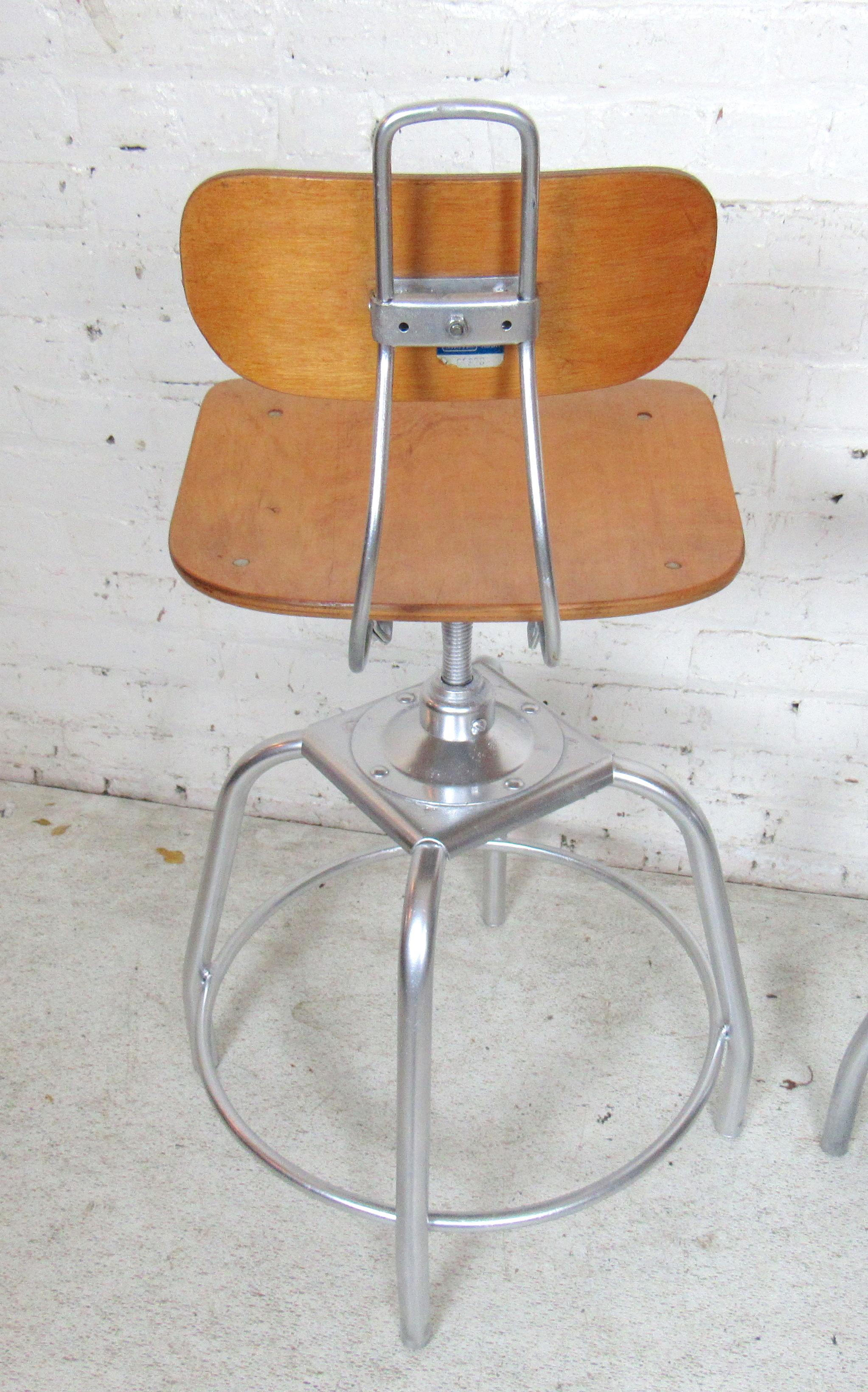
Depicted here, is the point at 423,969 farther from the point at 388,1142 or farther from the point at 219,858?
the point at 388,1142

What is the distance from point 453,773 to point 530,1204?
17.5 inches

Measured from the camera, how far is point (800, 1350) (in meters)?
1.21

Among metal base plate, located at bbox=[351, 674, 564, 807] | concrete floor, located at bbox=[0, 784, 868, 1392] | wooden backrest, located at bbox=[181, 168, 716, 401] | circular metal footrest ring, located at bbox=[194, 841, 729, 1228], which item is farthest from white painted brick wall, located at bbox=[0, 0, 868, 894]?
wooden backrest, located at bbox=[181, 168, 716, 401]

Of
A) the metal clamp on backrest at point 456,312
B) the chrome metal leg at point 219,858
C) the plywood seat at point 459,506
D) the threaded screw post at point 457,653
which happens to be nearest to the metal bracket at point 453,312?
the metal clamp on backrest at point 456,312

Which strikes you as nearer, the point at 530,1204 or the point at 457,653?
the point at 457,653

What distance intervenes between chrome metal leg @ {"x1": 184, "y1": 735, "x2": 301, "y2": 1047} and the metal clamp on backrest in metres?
0.37

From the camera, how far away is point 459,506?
3.24 ft

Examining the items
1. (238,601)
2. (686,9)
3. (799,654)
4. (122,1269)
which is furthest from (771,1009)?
(686,9)

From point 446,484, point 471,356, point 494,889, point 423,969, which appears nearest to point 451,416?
point 446,484

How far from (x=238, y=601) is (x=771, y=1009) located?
931 mm

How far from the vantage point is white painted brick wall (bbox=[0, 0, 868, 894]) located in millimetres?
1258

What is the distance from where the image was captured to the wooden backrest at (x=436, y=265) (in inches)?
29.0

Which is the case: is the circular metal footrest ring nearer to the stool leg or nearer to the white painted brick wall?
the stool leg

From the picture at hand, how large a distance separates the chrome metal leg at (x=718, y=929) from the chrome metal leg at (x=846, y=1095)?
86mm
